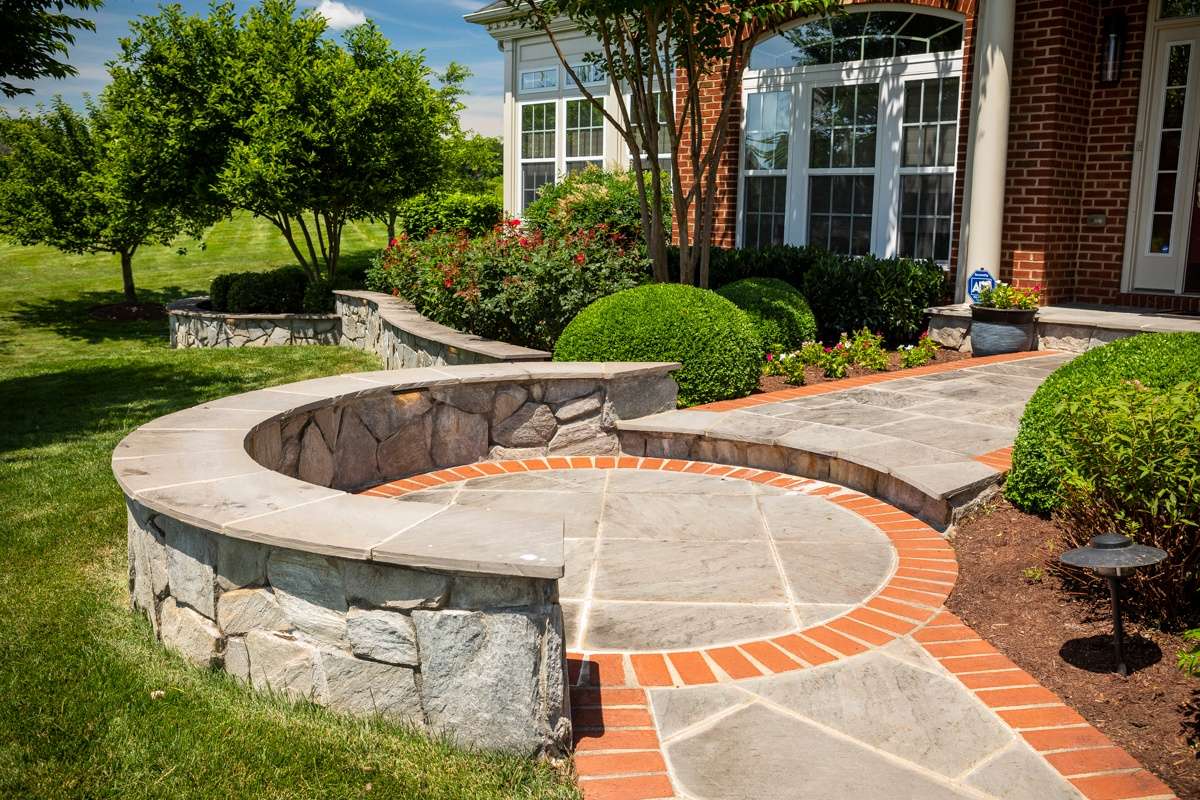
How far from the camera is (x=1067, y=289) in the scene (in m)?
9.75

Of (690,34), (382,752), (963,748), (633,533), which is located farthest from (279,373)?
(963,748)

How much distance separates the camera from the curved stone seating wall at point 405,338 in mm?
7124

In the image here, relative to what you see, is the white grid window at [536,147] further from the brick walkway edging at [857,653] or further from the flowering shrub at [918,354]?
the brick walkway edging at [857,653]

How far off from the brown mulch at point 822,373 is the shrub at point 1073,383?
277 centimetres

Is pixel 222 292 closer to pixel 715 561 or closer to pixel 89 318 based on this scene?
pixel 89 318

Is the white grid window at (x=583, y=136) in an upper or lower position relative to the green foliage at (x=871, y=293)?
upper

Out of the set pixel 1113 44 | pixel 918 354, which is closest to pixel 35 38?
pixel 918 354

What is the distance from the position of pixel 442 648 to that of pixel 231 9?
13.8 m

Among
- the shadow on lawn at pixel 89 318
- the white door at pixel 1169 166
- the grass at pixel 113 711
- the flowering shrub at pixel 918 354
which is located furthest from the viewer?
the shadow on lawn at pixel 89 318

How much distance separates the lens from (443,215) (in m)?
15.5

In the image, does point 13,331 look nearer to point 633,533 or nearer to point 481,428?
point 481,428

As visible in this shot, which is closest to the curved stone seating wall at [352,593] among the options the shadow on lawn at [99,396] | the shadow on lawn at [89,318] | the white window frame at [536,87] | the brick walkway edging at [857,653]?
the brick walkway edging at [857,653]

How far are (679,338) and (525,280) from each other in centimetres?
169

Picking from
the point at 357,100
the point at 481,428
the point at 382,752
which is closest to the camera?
the point at 382,752
